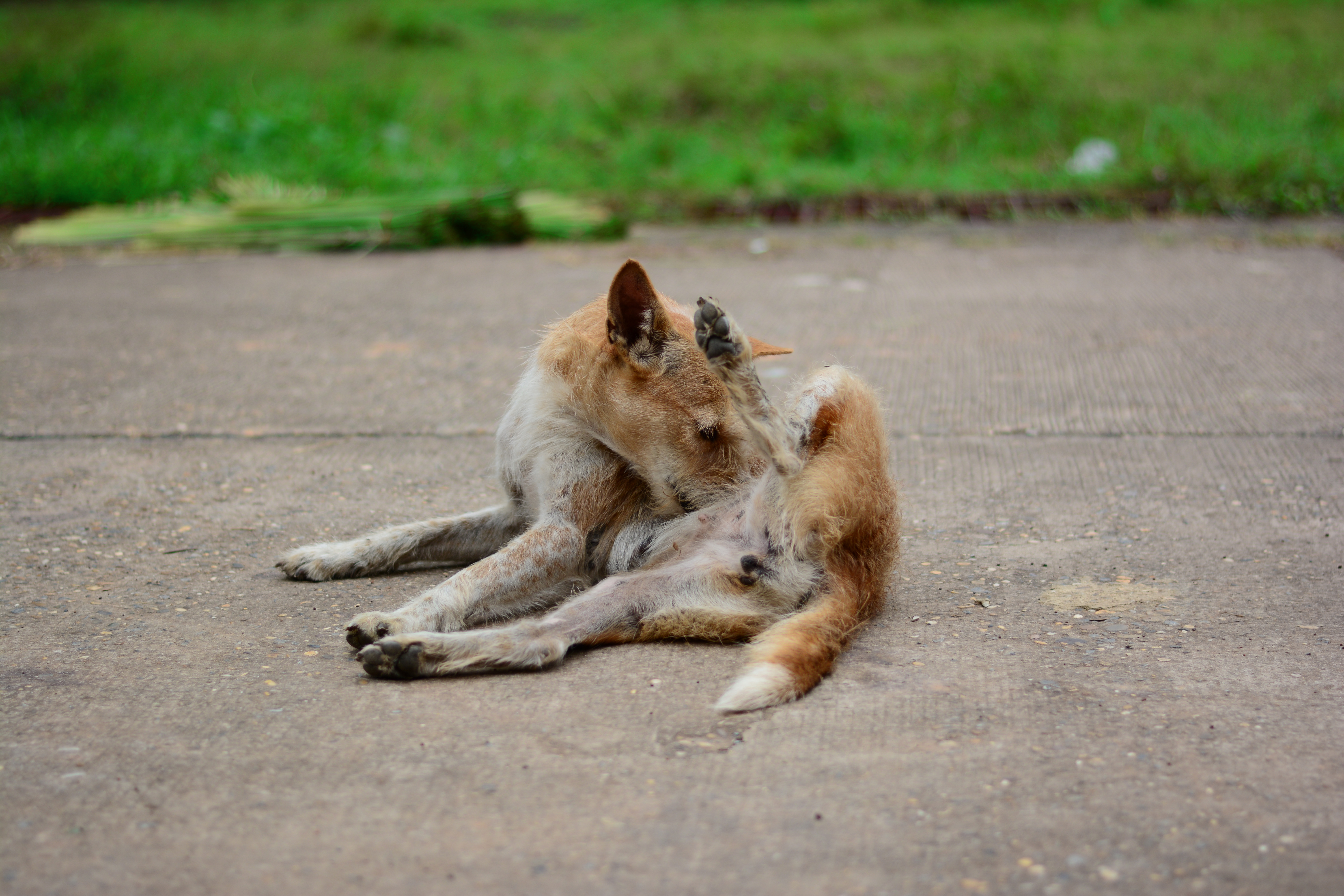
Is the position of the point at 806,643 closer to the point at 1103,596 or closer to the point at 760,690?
the point at 760,690

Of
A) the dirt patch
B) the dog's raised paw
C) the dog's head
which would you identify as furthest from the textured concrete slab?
the dog's raised paw

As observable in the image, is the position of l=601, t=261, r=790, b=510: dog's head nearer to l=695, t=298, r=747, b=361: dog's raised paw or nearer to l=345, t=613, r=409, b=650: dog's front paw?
l=695, t=298, r=747, b=361: dog's raised paw

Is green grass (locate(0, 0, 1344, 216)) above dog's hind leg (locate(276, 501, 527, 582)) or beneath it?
above

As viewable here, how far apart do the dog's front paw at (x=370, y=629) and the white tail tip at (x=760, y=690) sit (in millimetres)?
Result: 940

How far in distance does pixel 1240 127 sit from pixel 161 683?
9871 mm

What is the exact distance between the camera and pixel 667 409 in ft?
12.2

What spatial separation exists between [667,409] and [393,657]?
1121 millimetres

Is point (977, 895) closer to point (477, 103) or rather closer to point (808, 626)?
point (808, 626)

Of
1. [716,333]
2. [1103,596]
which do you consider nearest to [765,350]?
[716,333]

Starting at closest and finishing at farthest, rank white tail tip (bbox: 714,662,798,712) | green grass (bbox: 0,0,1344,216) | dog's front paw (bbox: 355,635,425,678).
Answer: white tail tip (bbox: 714,662,798,712), dog's front paw (bbox: 355,635,425,678), green grass (bbox: 0,0,1344,216)

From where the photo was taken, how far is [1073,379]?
594cm

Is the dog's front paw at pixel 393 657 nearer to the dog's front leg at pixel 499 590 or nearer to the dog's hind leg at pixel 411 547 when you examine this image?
the dog's front leg at pixel 499 590

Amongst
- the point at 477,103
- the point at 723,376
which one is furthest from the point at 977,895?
the point at 477,103

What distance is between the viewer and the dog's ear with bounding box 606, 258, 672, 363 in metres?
3.66
